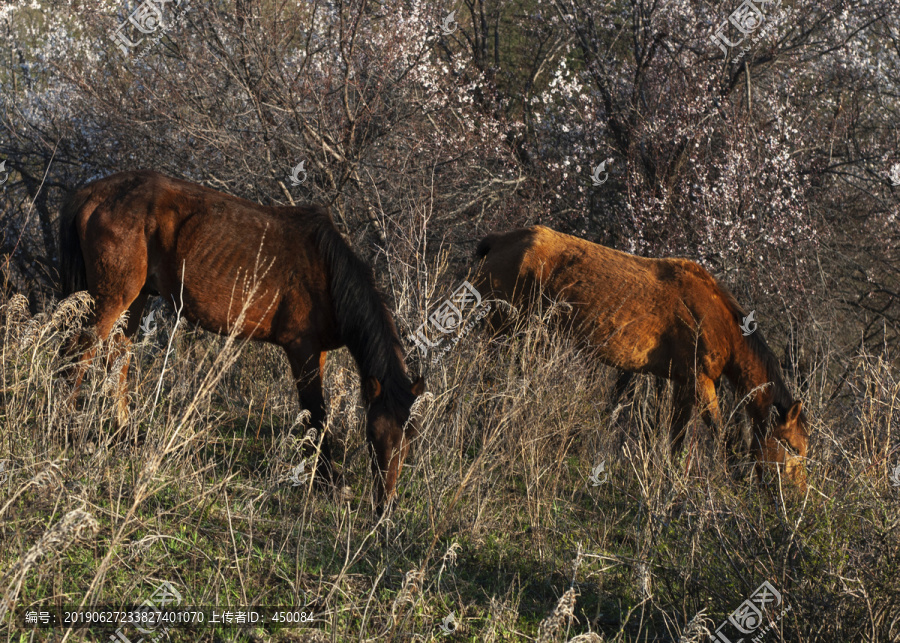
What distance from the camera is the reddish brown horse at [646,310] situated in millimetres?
6410

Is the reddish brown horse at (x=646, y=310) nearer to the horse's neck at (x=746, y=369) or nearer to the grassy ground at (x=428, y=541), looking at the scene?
the horse's neck at (x=746, y=369)

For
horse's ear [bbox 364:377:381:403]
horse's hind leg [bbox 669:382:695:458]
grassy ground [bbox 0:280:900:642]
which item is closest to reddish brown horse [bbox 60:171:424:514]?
horse's ear [bbox 364:377:381:403]

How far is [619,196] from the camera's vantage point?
Answer: 10.4m

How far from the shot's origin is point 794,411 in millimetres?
5555

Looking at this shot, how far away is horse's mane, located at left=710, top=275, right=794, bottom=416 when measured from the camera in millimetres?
6129

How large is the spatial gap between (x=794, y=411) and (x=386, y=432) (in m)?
2.96

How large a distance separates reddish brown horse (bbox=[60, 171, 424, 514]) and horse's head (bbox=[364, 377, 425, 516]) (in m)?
0.65

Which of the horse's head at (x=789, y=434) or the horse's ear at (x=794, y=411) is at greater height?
the horse's ear at (x=794, y=411)

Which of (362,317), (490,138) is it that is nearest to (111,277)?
(362,317)

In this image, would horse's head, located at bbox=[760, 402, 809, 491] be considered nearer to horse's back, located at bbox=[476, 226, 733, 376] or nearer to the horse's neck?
the horse's neck

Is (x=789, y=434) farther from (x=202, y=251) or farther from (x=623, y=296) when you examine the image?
(x=202, y=251)

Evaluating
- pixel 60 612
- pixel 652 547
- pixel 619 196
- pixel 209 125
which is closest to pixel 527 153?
pixel 619 196

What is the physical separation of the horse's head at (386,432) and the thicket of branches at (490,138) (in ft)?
9.01

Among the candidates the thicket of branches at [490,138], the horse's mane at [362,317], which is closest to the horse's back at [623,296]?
the thicket of branches at [490,138]
